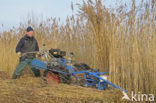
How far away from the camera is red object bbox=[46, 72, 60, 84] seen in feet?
12.1

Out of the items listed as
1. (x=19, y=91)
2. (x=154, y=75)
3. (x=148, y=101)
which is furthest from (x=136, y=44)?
(x=19, y=91)

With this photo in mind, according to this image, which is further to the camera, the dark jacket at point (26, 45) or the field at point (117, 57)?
the dark jacket at point (26, 45)

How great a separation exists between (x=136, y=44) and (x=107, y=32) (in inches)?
24.0

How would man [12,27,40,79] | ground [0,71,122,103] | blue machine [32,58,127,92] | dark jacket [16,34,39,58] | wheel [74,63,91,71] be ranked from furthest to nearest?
dark jacket [16,34,39,58] < man [12,27,40,79] < wheel [74,63,91,71] < blue machine [32,58,127,92] < ground [0,71,122,103]

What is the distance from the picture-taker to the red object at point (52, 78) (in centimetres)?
369

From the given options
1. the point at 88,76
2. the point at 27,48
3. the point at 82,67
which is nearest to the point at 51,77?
the point at 82,67

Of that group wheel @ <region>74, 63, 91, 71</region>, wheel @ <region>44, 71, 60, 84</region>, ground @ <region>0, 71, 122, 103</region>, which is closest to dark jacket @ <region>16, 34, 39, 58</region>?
wheel @ <region>44, 71, 60, 84</region>

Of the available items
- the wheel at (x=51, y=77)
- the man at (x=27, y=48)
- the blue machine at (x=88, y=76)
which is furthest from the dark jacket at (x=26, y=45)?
the wheel at (x=51, y=77)

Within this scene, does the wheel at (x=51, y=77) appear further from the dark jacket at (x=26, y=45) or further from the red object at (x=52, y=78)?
the dark jacket at (x=26, y=45)

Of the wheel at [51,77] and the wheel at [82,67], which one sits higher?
the wheel at [82,67]

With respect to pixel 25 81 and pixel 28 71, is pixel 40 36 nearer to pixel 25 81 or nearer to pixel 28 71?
pixel 28 71

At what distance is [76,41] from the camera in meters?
5.12

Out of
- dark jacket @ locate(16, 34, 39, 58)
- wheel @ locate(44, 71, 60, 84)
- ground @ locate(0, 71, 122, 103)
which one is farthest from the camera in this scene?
dark jacket @ locate(16, 34, 39, 58)

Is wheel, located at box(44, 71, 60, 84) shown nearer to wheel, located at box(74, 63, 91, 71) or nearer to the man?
wheel, located at box(74, 63, 91, 71)
